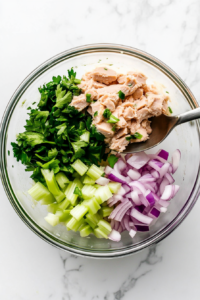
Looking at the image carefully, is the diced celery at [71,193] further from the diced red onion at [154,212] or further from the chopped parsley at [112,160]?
the diced red onion at [154,212]

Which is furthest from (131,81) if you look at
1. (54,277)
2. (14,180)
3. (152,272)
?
(54,277)

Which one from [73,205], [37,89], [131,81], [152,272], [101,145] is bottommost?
[152,272]

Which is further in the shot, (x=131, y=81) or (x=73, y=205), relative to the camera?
(x=73, y=205)

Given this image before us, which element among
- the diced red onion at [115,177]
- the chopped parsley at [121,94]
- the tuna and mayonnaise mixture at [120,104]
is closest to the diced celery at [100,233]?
the diced red onion at [115,177]

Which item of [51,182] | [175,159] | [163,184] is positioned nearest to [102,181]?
[51,182]

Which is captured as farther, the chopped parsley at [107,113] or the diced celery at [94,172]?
the diced celery at [94,172]

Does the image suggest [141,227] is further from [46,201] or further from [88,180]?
[46,201]

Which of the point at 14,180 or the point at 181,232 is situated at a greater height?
the point at 14,180

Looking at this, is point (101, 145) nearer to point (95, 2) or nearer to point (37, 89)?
point (37, 89)

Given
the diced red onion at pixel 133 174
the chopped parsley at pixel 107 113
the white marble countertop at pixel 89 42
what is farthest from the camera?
the white marble countertop at pixel 89 42
